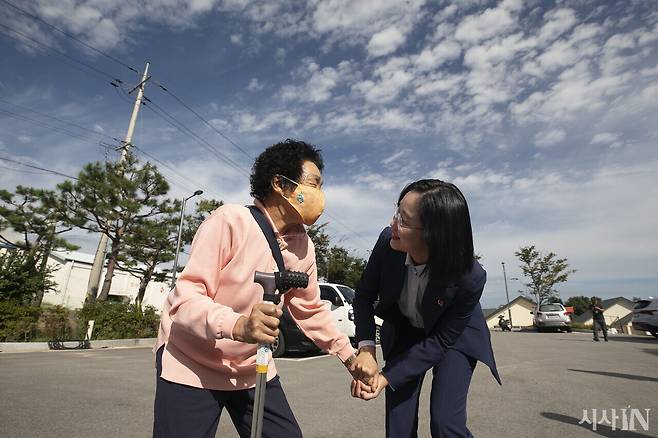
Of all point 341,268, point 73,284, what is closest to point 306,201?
point 341,268

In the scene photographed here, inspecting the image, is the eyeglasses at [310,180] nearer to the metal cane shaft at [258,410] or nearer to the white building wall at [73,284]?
the metal cane shaft at [258,410]

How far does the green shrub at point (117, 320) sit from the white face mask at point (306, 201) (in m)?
13.3

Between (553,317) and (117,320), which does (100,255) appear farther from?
(553,317)

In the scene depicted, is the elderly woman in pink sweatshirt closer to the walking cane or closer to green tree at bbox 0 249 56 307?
the walking cane

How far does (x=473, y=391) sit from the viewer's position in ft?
18.3

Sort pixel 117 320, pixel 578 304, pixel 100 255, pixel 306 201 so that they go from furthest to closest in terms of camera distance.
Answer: pixel 578 304, pixel 100 255, pixel 117 320, pixel 306 201

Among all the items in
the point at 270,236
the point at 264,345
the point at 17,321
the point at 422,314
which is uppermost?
the point at 270,236

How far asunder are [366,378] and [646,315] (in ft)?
54.6

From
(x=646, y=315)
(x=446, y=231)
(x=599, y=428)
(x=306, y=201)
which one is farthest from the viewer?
(x=646, y=315)

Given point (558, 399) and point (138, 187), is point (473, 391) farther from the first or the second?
point (138, 187)

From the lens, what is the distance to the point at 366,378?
77.1 inches

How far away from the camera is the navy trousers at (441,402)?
79.7 inches

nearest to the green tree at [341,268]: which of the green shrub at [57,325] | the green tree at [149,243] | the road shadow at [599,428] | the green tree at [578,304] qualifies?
the green tree at [149,243]

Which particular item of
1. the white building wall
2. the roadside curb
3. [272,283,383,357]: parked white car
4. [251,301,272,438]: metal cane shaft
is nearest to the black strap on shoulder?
[251,301,272,438]: metal cane shaft
